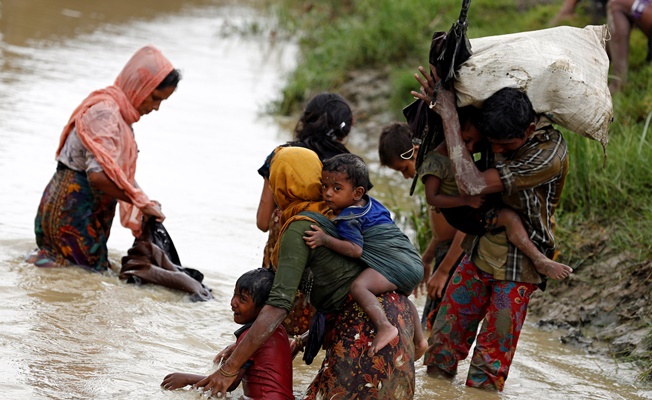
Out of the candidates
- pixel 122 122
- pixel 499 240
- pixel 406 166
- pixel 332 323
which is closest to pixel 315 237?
pixel 332 323

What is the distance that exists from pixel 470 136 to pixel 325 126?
87 centimetres

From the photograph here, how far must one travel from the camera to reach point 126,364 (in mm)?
4488

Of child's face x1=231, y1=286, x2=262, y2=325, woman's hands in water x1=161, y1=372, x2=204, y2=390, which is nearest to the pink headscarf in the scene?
woman's hands in water x1=161, y1=372, x2=204, y2=390

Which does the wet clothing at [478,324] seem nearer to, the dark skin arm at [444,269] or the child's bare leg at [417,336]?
the dark skin arm at [444,269]

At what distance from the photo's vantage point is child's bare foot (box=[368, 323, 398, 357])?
12.1 feet

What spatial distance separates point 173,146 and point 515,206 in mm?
5822

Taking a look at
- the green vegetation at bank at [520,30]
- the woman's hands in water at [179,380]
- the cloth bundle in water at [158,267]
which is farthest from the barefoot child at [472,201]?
the cloth bundle in water at [158,267]

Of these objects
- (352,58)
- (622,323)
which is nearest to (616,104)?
(622,323)

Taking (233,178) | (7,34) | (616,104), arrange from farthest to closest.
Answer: (7,34), (233,178), (616,104)

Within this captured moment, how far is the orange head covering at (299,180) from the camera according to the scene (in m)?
4.00

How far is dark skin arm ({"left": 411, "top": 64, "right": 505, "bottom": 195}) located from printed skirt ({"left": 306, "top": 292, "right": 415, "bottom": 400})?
0.64 m

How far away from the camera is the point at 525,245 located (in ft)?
14.3

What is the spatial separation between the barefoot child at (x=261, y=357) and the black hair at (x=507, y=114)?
1178mm

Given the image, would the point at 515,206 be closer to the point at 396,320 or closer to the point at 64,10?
the point at 396,320
